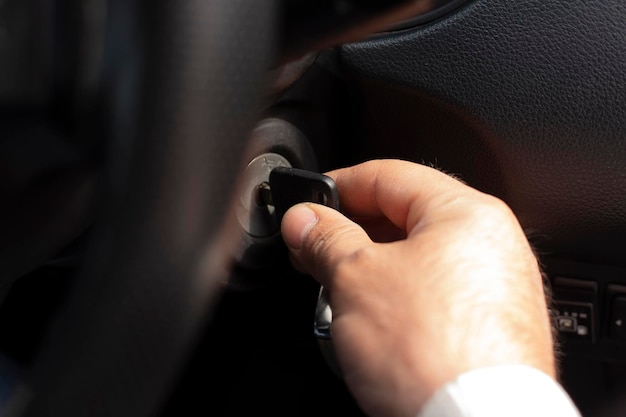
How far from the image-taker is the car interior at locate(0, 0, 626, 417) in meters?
0.42

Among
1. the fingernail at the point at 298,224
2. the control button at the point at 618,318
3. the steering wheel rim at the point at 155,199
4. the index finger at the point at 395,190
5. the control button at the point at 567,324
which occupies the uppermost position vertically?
the steering wheel rim at the point at 155,199

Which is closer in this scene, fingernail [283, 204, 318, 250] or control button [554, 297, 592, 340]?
fingernail [283, 204, 318, 250]

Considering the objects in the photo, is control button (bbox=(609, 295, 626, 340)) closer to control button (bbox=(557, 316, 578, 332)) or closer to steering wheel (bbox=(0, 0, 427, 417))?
control button (bbox=(557, 316, 578, 332))

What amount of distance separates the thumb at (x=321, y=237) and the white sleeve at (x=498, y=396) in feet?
0.45

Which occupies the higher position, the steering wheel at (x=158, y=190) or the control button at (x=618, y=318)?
the steering wheel at (x=158, y=190)

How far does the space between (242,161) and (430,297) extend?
0.75 ft

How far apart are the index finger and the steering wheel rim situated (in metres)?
0.29

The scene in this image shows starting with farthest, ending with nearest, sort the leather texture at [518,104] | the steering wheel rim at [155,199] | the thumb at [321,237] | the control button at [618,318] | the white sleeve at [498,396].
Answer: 1. the control button at [618,318]
2. the leather texture at [518,104]
3. the thumb at [321,237]
4. the white sleeve at [498,396]
5. the steering wheel rim at [155,199]

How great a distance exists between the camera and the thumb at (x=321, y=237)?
69 centimetres

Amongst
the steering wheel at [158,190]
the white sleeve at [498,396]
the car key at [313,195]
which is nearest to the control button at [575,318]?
the car key at [313,195]

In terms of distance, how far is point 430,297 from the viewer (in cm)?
63

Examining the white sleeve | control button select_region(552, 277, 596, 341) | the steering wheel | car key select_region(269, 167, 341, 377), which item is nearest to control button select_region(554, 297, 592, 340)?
control button select_region(552, 277, 596, 341)

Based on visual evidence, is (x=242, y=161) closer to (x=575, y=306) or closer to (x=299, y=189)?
(x=299, y=189)

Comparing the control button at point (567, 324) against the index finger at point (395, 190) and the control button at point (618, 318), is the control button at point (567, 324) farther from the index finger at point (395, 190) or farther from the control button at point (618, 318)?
the index finger at point (395, 190)
